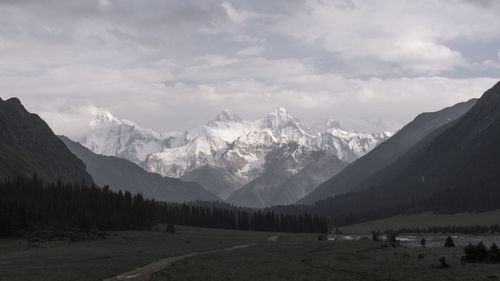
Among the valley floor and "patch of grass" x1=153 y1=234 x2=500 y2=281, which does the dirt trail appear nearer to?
the valley floor

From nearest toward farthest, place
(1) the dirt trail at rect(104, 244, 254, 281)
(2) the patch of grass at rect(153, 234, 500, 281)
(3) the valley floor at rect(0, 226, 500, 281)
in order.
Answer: (2) the patch of grass at rect(153, 234, 500, 281)
(3) the valley floor at rect(0, 226, 500, 281)
(1) the dirt trail at rect(104, 244, 254, 281)

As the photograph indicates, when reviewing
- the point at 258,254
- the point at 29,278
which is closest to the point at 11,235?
the point at 258,254

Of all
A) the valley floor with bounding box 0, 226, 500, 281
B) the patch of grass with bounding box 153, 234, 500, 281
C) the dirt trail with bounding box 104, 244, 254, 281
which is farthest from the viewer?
the dirt trail with bounding box 104, 244, 254, 281

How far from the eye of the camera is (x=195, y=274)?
63.3m

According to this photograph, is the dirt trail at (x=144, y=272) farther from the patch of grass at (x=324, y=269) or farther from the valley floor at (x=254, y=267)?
the patch of grass at (x=324, y=269)

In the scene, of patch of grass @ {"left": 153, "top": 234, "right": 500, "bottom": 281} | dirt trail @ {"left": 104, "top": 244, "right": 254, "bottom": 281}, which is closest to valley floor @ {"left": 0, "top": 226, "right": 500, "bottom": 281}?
patch of grass @ {"left": 153, "top": 234, "right": 500, "bottom": 281}

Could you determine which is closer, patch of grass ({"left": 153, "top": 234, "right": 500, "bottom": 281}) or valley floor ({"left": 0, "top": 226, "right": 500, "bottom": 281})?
patch of grass ({"left": 153, "top": 234, "right": 500, "bottom": 281})

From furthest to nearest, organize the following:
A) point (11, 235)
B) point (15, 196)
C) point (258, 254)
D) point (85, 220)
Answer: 1. point (15, 196)
2. point (85, 220)
3. point (11, 235)
4. point (258, 254)

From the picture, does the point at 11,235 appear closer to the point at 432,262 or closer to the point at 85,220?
the point at 85,220

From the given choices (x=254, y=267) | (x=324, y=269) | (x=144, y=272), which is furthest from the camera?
(x=254, y=267)

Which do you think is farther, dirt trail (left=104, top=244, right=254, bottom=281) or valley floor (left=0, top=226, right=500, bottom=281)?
dirt trail (left=104, top=244, right=254, bottom=281)

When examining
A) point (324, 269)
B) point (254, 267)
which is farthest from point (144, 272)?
point (324, 269)

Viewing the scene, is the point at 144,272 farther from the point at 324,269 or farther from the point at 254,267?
the point at 324,269

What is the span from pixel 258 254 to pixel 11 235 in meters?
80.5
